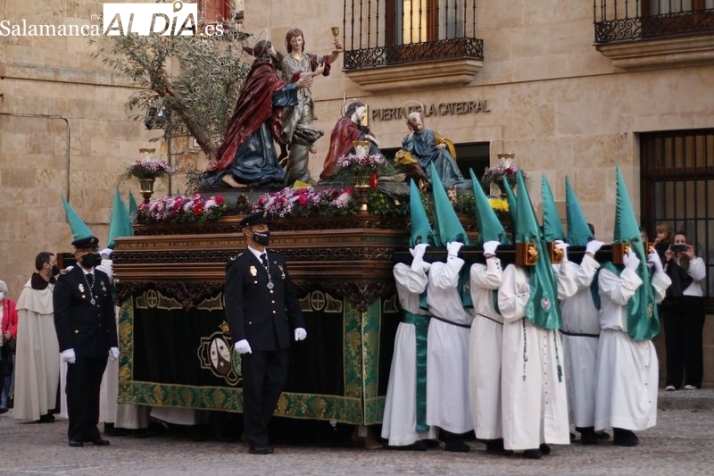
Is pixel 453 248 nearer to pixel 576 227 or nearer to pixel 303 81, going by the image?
pixel 576 227

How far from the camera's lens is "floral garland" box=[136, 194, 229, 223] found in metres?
14.1

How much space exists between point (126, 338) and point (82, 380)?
114 cm

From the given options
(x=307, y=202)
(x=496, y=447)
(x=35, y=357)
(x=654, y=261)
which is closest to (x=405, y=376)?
(x=496, y=447)

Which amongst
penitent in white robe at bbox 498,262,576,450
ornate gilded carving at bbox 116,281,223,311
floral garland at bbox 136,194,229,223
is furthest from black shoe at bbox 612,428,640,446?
floral garland at bbox 136,194,229,223

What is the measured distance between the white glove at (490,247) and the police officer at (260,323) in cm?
159

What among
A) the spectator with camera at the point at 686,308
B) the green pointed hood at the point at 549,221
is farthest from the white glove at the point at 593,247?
the spectator with camera at the point at 686,308

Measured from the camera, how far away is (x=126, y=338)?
1480 cm

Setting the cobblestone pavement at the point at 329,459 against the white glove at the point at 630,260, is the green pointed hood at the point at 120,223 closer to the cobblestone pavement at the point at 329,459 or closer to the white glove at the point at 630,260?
the cobblestone pavement at the point at 329,459

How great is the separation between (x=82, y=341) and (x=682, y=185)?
919cm

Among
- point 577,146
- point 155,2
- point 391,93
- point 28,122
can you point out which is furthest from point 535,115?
point 28,122

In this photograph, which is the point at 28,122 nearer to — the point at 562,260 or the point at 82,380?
the point at 82,380

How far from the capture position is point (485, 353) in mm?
12539

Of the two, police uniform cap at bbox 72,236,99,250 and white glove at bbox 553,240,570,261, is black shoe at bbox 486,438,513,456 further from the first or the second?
police uniform cap at bbox 72,236,99,250

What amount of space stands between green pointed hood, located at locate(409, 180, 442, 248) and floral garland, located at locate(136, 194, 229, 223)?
5.97 feet
